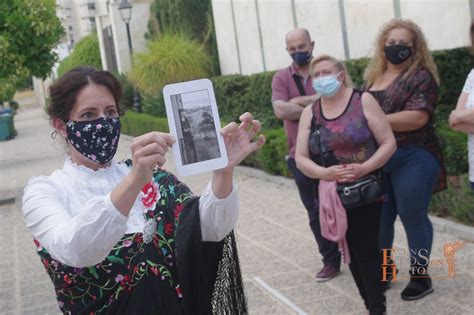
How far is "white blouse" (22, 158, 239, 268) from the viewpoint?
2207mm

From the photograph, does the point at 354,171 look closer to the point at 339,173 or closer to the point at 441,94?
the point at 339,173

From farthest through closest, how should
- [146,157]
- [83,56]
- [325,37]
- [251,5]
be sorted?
[83,56]
[251,5]
[325,37]
[146,157]

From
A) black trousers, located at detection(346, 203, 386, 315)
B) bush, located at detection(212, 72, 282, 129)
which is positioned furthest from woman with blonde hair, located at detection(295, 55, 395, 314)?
bush, located at detection(212, 72, 282, 129)

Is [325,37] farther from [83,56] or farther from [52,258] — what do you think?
[83,56]

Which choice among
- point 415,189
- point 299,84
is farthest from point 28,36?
point 415,189

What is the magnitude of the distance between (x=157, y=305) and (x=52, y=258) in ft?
1.20

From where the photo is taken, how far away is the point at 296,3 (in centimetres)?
1418

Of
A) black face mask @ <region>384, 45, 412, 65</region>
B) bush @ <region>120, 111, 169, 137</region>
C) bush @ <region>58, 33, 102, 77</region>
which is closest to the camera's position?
black face mask @ <region>384, 45, 412, 65</region>

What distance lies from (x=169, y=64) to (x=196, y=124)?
18995mm

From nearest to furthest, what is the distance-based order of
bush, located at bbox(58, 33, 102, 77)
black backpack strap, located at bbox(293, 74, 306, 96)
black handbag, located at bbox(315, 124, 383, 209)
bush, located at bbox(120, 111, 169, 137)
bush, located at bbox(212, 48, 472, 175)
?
1. black handbag, located at bbox(315, 124, 383, 209)
2. black backpack strap, located at bbox(293, 74, 306, 96)
3. bush, located at bbox(212, 48, 472, 175)
4. bush, located at bbox(120, 111, 169, 137)
5. bush, located at bbox(58, 33, 102, 77)

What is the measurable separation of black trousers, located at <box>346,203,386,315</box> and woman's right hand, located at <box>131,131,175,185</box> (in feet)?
9.22

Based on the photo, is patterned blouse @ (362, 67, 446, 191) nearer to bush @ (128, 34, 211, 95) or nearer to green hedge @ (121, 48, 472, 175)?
green hedge @ (121, 48, 472, 175)

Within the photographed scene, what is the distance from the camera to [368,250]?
4.76m

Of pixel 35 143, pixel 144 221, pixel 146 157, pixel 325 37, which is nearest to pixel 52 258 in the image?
pixel 144 221
